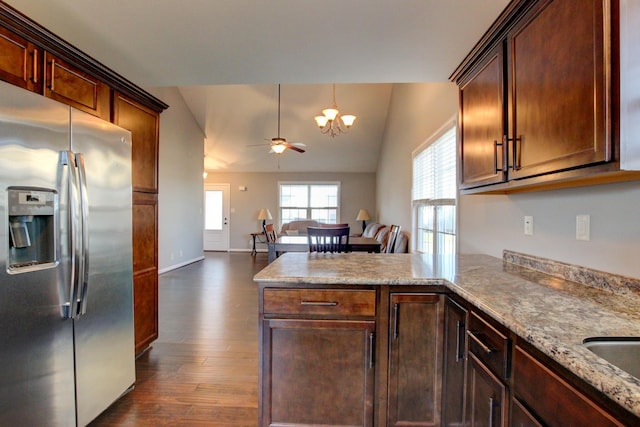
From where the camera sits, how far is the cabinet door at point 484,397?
1.08m

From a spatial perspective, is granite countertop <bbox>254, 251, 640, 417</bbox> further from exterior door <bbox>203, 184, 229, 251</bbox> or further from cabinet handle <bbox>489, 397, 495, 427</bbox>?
exterior door <bbox>203, 184, 229, 251</bbox>

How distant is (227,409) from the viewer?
1999 millimetres

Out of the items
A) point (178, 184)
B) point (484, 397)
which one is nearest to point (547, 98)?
point (484, 397)

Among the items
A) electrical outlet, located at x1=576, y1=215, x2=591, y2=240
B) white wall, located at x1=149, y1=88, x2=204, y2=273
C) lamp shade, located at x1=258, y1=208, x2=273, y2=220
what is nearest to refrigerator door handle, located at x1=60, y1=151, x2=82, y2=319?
electrical outlet, located at x1=576, y1=215, x2=591, y2=240

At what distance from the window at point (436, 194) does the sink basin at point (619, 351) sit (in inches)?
85.6

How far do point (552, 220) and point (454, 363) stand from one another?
2.87ft

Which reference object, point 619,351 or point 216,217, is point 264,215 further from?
point 619,351

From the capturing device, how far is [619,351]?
2.80 feet

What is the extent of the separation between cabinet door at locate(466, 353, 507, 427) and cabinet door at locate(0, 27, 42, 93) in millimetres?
2424

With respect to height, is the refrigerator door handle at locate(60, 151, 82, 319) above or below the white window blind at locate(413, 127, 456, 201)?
below

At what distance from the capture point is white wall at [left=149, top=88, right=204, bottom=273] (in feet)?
19.0

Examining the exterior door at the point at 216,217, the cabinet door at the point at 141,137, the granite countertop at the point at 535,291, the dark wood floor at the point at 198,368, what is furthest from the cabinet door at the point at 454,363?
the exterior door at the point at 216,217

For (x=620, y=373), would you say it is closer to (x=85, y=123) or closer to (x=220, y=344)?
(x=85, y=123)

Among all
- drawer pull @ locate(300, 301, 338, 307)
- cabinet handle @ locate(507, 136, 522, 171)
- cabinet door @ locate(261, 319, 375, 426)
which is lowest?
cabinet door @ locate(261, 319, 375, 426)
